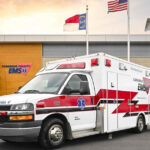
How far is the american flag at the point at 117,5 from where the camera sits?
1855 cm

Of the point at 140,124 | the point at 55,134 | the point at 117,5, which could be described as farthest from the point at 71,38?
the point at 55,134

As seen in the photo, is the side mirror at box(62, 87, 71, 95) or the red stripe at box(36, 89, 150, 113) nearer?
the red stripe at box(36, 89, 150, 113)

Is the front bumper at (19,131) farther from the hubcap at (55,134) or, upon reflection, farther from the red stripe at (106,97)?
the red stripe at (106,97)

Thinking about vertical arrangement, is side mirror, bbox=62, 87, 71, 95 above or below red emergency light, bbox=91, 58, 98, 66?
below

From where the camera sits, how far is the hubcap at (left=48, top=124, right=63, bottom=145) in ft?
23.1

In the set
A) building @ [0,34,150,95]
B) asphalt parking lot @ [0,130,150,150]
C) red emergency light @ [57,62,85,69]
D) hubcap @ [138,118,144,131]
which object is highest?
building @ [0,34,150,95]

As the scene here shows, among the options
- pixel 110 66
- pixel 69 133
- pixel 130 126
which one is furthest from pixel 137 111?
pixel 69 133

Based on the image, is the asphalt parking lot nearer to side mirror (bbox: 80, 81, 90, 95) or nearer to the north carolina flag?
side mirror (bbox: 80, 81, 90, 95)

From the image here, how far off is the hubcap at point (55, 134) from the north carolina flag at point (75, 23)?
13780 mm

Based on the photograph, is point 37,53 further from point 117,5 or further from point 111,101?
point 111,101

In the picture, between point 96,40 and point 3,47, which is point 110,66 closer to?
point 96,40

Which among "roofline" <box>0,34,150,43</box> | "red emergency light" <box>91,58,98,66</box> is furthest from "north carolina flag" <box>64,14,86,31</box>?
"red emergency light" <box>91,58,98,66</box>

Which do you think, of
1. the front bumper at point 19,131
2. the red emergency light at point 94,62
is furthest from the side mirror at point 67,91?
the red emergency light at point 94,62

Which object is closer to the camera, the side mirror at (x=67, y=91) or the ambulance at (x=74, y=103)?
the ambulance at (x=74, y=103)
